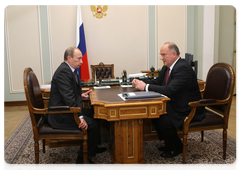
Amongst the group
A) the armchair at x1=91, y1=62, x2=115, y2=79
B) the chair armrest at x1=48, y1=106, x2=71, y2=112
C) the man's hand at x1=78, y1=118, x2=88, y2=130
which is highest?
the armchair at x1=91, y1=62, x2=115, y2=79

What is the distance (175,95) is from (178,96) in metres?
0.04

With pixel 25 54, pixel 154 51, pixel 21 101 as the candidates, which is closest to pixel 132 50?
pixel 154 51

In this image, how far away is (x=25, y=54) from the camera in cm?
559

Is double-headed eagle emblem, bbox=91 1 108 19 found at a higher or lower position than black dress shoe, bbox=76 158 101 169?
higher

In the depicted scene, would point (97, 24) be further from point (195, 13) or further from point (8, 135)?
point (8, 135)

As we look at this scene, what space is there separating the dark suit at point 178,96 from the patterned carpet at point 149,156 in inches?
14.2

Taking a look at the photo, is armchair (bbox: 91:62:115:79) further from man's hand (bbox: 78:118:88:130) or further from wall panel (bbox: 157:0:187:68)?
man's hand (bbox: 78:118:88:130)

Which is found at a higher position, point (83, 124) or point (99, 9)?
point (99, 9)

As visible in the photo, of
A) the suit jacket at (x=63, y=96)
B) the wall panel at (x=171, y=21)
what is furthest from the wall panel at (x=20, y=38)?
the suit jacket at (x=63, y=96)

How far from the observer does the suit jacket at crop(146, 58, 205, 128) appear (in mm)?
2619


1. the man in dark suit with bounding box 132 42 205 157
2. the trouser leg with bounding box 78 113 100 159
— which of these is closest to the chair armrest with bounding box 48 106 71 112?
the trouser leg with bounding box 78 113 100 159

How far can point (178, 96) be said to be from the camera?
2.70m

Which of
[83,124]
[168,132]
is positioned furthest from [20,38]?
[168,132]

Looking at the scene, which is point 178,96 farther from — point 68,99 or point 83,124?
point 68,99
